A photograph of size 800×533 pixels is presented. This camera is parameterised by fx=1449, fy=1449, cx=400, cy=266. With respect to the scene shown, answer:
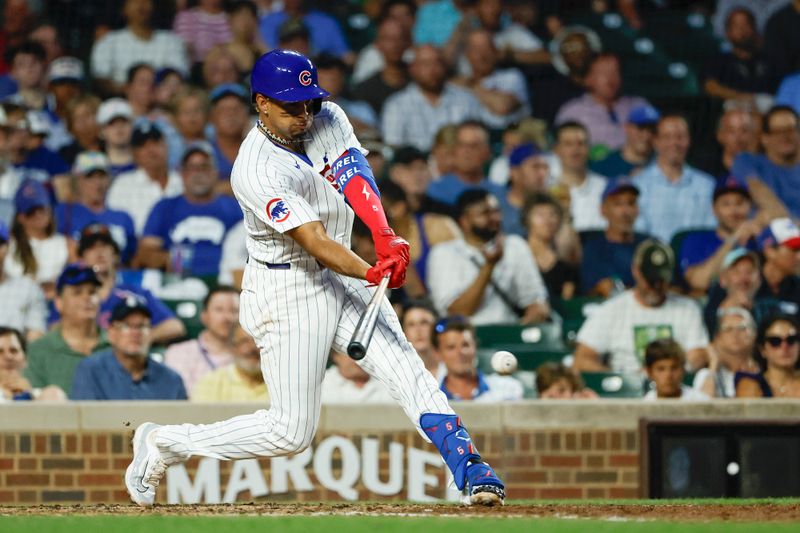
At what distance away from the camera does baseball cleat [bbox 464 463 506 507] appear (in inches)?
186

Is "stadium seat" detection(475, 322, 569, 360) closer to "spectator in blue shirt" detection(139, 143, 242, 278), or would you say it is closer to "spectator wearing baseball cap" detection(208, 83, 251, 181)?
"spectator in blue shirt" detection(139, 143, 242, 278)

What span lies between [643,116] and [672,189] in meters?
0.68

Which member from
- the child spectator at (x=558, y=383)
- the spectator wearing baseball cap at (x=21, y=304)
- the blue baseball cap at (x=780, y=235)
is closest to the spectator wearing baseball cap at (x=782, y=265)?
the blue baseball cap at (x=780, y=235)

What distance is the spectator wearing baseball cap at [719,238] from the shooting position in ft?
29.9

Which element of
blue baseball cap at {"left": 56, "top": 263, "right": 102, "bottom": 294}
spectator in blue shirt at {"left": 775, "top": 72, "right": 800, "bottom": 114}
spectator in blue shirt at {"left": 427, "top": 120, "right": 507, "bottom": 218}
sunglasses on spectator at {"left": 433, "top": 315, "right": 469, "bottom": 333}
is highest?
spectator in blue shirt at {"left": 775, "top": 72, "right": 800, "bottom": 114}

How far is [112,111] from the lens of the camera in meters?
9.81

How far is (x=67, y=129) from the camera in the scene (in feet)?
32.2

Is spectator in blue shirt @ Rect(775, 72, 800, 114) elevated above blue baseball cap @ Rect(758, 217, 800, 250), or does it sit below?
above

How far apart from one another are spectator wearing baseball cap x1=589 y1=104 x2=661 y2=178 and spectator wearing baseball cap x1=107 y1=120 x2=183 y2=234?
9.43 feet

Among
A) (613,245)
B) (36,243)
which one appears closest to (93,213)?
(36,243)

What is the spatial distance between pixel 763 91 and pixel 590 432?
13.9 feet

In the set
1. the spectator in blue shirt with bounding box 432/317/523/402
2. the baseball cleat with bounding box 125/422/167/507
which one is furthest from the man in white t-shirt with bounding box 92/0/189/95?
the baseball cleat with bounding box 125/422/167/507

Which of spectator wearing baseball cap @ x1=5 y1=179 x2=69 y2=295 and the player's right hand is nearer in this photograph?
the player's right hand

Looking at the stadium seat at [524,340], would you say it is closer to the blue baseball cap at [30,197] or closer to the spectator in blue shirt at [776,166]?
the spectator in blue shirt at [776,166]
